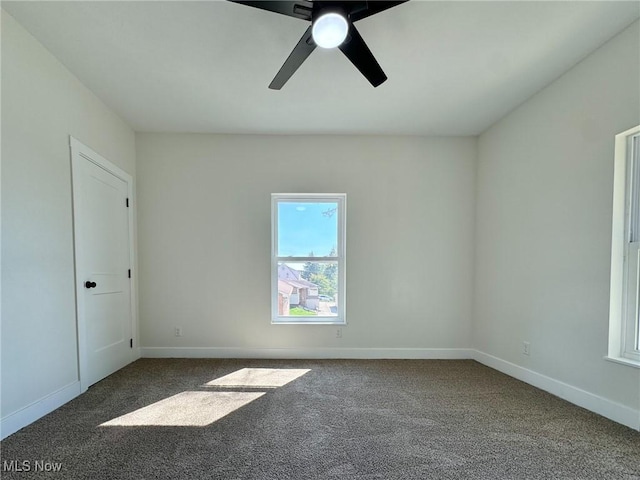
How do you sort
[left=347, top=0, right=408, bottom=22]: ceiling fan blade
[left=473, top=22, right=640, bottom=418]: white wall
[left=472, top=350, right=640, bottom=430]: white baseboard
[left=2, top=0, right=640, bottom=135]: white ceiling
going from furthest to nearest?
[left=473, top=22, right=640, bottom=418]: white wall, [left=472, top=350, right=640, bottom=430]: white baseboard, [left=2, top=0, right=640, bottom=135]: white ceiling, [left=347, top=0, right=408, bottom=22]: ceiling fan blade

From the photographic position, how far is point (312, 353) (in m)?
3.34

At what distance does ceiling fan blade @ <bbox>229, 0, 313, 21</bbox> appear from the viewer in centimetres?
137

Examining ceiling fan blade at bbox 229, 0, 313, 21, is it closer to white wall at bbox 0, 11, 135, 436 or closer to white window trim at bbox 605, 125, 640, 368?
white wall at bbox 0, 11, 135, 436

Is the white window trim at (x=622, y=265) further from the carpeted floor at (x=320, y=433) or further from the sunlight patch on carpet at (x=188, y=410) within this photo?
the sunlight patch on carpet at (x=188, y=410)

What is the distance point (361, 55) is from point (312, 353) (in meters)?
2.95

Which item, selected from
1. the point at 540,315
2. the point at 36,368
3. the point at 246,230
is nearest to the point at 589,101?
the point at 540,315

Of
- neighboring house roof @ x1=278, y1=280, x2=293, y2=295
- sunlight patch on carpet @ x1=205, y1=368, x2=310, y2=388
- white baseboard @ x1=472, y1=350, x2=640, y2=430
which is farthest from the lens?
neighboring house roof @ x1=278, y1=280, x2=293, y2=295

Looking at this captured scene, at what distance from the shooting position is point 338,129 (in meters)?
3.25

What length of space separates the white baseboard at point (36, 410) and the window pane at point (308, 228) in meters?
2.22

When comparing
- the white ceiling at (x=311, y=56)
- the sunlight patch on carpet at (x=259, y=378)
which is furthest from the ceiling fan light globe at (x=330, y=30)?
the sunlight patch on carpet at (x=259, y=378)

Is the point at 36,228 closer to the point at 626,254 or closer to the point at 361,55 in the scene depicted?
the point at 361,55

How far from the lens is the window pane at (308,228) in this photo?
11.3 ft

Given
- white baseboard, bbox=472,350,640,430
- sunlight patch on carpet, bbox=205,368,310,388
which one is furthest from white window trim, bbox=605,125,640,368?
sunlight patch on carpet, bbox=205,368,310,388

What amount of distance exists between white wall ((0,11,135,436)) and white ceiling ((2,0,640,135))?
23cm
